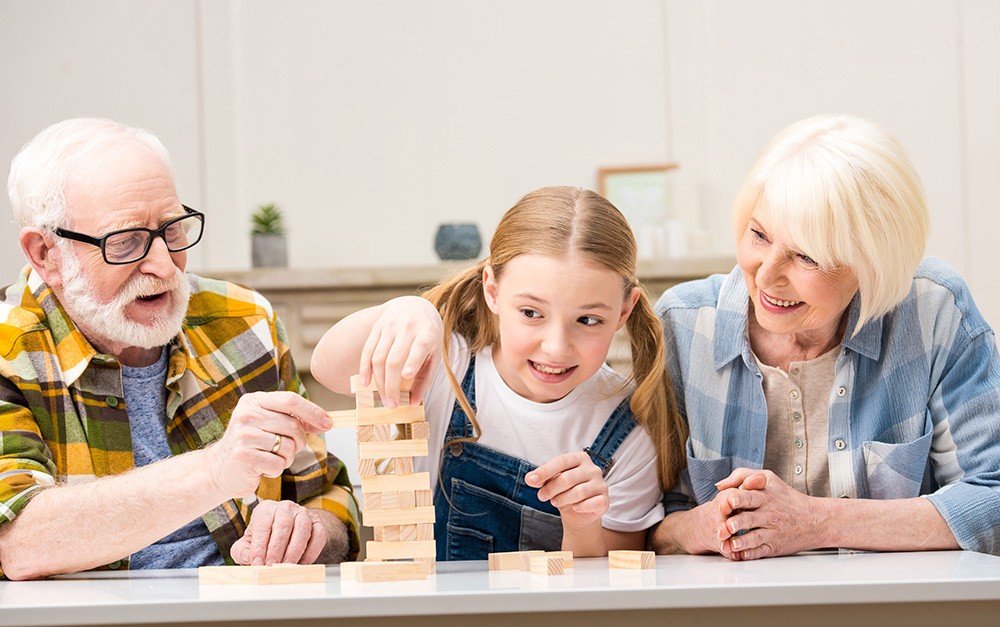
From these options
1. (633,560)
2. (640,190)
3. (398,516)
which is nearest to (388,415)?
(398,516)

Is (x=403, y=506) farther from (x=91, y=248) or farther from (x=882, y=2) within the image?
(x=882, y=2)

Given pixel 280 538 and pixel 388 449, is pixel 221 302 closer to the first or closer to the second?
pixel 280 538

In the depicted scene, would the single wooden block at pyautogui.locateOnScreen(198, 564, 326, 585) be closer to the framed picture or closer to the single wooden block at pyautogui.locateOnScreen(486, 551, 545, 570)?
the single wooden block at pyautogui.locateOnScreen(486, 551, 545, 570)

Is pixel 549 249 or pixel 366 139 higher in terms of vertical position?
pixel 366 139

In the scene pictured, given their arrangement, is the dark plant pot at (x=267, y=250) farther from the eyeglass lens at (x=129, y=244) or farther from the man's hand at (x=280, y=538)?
the man's hand at (x=280, y=538)

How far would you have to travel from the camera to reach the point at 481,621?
1316 mm

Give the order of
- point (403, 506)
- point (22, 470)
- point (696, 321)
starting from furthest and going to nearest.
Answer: point (696, 321) < point (22, 470) < point (403, 506)

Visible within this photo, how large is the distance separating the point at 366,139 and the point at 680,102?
170cm

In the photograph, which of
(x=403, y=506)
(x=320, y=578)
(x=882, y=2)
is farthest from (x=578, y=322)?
(x=882, y=2)

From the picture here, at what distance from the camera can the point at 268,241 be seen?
5426 mm

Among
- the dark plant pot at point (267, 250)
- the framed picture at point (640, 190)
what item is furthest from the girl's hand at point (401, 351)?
the framed picture at point (640, 190)

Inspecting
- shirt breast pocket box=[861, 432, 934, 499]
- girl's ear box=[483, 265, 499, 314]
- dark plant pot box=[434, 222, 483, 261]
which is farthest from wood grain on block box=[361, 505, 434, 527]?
dark plant pot box=[434, 222, 483, 261]

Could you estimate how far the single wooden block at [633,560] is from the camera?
1.63 meters

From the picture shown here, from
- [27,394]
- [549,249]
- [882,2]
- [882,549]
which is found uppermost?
[882,2]
